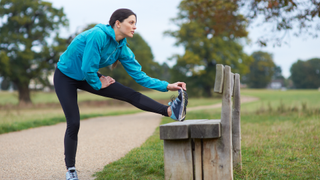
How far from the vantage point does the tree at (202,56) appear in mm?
34094

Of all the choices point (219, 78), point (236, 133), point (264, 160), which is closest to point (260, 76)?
point (264, 160)

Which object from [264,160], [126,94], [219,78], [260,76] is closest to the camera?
[219,78]

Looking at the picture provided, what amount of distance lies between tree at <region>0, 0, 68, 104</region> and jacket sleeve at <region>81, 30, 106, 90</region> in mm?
22389

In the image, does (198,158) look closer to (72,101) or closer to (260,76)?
(72,101)

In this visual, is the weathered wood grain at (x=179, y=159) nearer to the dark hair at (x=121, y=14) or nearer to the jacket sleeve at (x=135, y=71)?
the jacket sleeve at (x=135, y=71)

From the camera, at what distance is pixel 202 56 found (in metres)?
35.6

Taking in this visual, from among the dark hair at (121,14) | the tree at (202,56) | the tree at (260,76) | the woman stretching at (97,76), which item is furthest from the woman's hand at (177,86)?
the tree at (260,76)

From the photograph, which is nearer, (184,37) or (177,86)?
(177,86)

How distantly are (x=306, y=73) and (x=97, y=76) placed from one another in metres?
89.0

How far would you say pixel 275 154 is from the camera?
4.59m

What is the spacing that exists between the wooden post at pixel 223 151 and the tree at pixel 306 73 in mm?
84534

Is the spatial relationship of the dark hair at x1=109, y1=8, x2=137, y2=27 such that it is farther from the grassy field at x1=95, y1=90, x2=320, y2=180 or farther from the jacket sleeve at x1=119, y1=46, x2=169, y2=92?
the grassy field at x1=95, y1=90, x2=320, y2=180

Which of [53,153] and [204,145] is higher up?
[204,145]

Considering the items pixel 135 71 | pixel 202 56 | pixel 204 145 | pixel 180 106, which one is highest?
pixel 202 56
